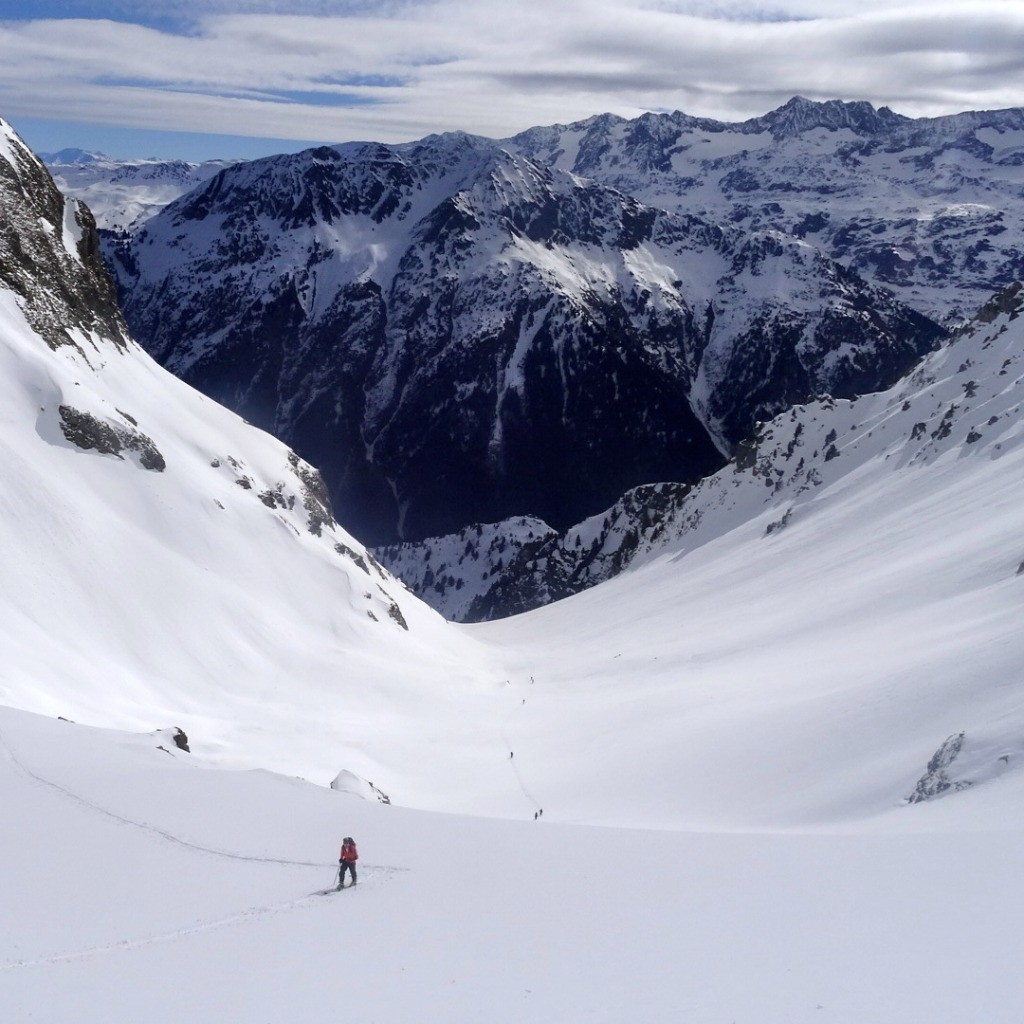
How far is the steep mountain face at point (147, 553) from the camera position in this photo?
132 feet

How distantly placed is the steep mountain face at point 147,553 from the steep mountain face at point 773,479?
170ft

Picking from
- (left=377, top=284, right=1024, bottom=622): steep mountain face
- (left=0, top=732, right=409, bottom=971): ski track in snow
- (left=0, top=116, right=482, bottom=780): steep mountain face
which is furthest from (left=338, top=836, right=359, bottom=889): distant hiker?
(left=377, top=284, right=1024, bottom=622): steep mountain face

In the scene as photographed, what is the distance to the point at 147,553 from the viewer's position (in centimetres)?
4916

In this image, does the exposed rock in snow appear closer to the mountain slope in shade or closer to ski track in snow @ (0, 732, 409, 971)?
the mountain slope in shade

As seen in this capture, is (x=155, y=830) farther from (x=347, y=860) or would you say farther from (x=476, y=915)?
(x=476, y=915)

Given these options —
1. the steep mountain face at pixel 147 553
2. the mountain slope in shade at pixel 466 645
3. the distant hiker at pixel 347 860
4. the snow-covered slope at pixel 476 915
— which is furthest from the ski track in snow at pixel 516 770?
the distant hiker at pixel 347 860

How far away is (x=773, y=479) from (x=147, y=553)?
82859 millimetres

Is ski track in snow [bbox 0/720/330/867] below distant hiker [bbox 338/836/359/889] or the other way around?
below

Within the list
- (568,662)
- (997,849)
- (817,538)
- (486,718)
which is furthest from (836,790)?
(817,538)

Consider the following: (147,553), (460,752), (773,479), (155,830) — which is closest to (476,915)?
(155,830)

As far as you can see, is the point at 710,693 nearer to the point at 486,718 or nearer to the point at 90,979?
the point at 486,718

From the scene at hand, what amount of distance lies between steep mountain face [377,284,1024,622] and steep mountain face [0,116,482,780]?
5169 centimetres

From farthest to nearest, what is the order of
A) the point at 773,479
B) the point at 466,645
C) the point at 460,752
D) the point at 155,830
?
the point at 773,479
the point at 466,645
the point at 460,752
the point at 155,830

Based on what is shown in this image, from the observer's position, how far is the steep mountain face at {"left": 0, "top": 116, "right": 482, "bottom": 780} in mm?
40219
